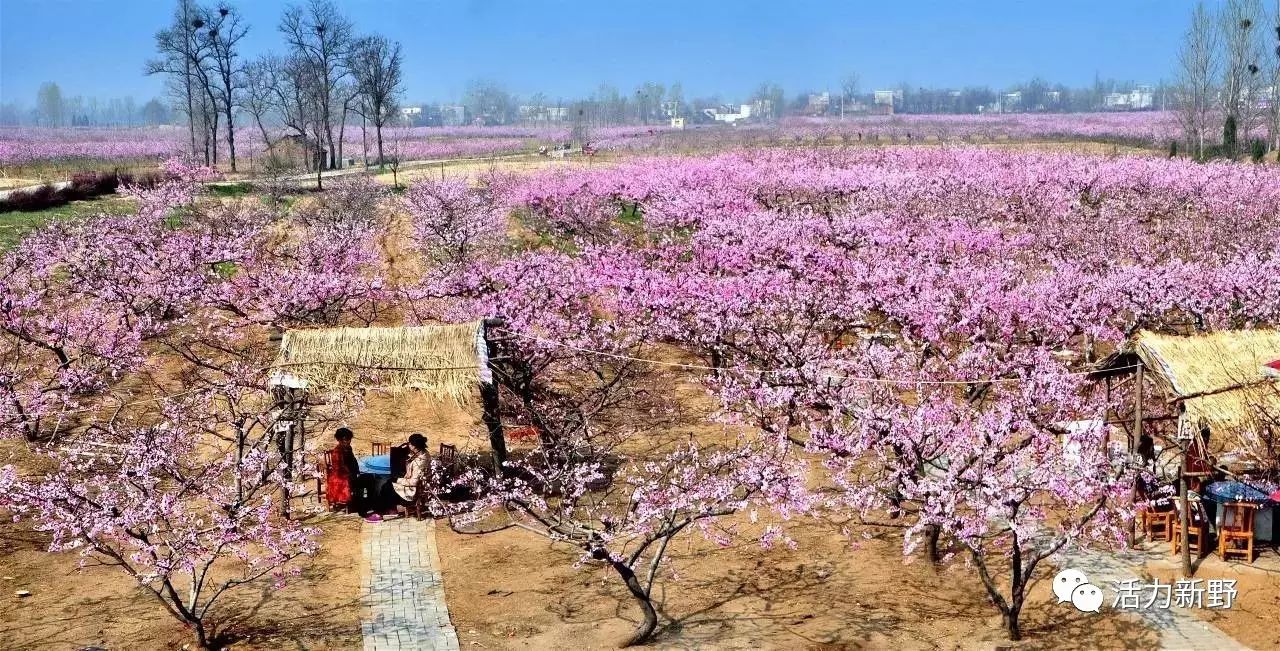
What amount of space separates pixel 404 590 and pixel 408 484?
214 centimetres

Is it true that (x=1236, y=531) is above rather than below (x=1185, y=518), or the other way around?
below

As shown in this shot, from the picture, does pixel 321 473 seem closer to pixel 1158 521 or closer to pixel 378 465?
pixel 378 465

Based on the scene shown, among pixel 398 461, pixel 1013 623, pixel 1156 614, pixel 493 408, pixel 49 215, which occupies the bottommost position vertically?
pixel 1156 614

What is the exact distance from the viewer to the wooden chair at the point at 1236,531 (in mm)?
12055

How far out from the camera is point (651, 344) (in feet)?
66.7

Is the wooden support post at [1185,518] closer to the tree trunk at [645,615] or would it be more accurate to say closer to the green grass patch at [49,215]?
Result: the tree trunk at [645,615]

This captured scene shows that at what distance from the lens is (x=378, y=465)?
14.4 m

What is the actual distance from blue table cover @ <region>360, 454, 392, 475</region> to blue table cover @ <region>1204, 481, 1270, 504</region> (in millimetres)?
9942

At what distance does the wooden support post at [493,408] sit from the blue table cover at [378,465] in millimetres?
1389

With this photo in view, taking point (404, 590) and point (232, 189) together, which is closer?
point (404, 590)

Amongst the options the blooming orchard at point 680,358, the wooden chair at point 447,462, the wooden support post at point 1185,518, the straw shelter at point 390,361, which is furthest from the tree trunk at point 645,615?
the wooden support post at point 1185,518

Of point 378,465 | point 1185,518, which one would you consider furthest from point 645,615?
point 1185,518

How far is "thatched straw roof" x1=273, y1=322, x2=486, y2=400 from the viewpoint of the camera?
1329 cm

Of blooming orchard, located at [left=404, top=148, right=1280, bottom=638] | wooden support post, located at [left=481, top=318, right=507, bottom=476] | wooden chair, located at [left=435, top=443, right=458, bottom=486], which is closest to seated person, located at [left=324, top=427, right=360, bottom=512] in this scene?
wooden chair, located at [left=435, top=443, right=458, bottom=486]
